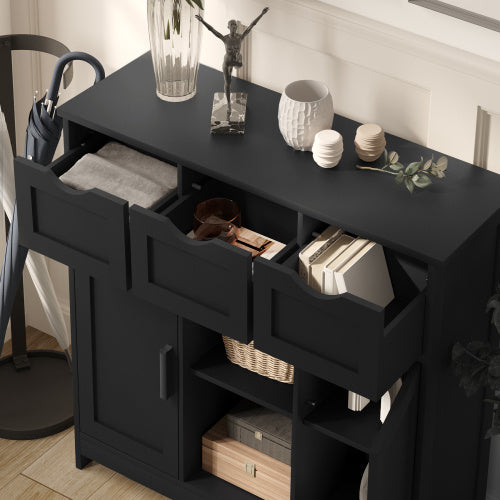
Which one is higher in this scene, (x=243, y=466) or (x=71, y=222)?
A: (x=71, y=222)

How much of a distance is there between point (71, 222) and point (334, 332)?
71 cm

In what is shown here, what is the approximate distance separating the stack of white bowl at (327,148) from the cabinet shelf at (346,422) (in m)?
0.58

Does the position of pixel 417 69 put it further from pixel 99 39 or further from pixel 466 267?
pixel 99 39

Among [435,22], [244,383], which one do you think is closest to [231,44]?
[435,22]

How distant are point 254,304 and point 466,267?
480 mm

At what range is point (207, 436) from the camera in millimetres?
3119

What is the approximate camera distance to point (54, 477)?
132 inches

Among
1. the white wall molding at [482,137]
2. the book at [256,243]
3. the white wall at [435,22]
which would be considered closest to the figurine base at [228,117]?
the book at [256,243]

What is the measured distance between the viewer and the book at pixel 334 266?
251 cm

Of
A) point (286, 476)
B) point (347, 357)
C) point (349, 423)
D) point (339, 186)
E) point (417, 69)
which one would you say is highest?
point (417, 69)

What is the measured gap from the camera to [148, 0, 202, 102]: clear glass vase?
276 cm

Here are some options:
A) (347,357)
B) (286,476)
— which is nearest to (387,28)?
(347,357)

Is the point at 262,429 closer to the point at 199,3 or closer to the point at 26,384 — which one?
the point at 26,384

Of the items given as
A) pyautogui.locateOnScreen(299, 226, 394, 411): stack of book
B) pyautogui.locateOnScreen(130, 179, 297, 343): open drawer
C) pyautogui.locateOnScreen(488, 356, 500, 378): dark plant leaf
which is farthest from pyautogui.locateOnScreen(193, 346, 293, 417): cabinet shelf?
pyautogui.locateOnScreen(488, 356, 500, 378): dark plant leaf
